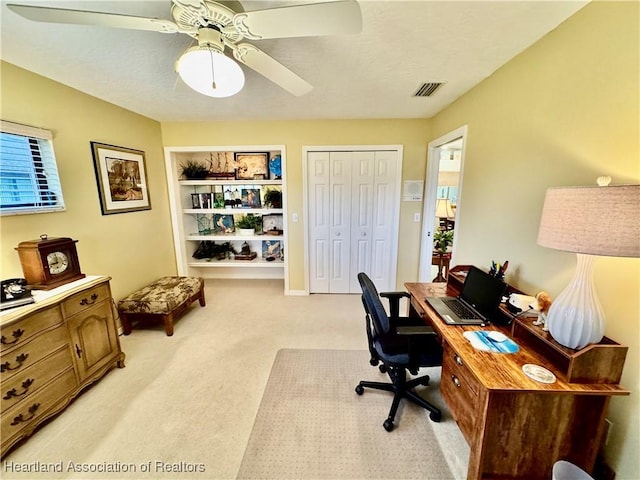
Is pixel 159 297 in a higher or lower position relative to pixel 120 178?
lower

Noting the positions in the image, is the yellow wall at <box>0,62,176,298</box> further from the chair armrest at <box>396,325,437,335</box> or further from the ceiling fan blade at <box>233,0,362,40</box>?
the chair armrest at <box>396,325,437,335</box>

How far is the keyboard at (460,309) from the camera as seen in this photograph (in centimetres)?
156

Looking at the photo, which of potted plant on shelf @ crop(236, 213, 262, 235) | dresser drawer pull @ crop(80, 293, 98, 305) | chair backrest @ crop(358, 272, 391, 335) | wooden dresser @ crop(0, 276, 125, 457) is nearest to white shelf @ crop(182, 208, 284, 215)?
potted plant on shelf @ crop(236, 213, 262, 235)

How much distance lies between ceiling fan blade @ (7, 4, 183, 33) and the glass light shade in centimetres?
12

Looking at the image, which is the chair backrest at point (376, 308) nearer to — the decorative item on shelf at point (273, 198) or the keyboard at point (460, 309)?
the keyboard at point (460, 309)

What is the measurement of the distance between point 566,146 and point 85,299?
3.16 meters

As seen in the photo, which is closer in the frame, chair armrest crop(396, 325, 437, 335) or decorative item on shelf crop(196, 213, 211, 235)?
chair armrest crop(396, 325, 437, 335)

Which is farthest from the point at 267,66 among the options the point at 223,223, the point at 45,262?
the point at 223,223

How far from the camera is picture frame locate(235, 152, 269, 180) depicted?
358 centimetres

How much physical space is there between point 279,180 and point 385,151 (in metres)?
1.45

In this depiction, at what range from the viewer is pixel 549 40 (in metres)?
1.38

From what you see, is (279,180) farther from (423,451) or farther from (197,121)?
(423,451)

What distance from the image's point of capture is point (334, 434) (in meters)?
1.54

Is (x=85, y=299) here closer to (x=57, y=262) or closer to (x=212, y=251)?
(x=57, y=262)
